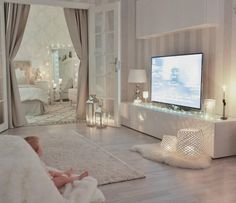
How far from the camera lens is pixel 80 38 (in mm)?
6336

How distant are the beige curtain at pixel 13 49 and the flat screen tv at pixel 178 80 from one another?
257cm

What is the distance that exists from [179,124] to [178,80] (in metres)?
0.74

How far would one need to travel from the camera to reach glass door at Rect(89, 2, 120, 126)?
5.54 meters

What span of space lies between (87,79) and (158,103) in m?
1.84

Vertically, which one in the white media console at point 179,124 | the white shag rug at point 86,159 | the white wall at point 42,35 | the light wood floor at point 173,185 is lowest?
the light wood floor at point 173,185

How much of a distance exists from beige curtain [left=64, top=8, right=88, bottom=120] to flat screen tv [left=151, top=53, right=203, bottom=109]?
1669mm

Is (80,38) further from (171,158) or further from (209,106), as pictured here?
(171,158)

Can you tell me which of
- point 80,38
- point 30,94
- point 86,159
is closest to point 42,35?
point 30,94

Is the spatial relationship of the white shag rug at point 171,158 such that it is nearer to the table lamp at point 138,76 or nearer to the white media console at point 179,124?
the white media console at point 179,124

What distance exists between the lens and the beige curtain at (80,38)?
626 centimetres

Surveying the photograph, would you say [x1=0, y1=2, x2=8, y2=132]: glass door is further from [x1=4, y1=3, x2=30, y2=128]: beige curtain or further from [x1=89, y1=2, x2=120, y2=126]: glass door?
[x1=89, y1=2, x2=120, y2=126]: glass door

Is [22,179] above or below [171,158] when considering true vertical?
above

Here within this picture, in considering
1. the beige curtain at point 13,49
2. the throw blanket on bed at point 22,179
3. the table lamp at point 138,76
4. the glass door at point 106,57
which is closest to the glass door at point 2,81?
the beige curtain at point 13,49

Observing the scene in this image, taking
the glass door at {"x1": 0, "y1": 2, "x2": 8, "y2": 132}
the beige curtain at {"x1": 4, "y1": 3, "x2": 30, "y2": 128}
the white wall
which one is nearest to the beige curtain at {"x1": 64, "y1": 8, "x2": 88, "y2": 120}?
the beige curtain at {"x1": 4, "y1": 3, "x2": 30, "y2": 128}
